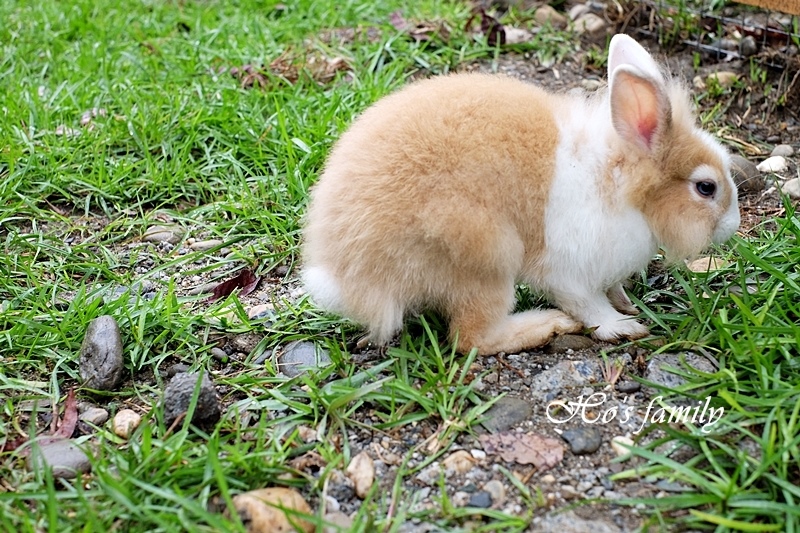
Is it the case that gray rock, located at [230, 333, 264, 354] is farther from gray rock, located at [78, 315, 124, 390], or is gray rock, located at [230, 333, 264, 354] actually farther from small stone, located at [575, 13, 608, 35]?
small stone, located at [575, 13, 608, 35]

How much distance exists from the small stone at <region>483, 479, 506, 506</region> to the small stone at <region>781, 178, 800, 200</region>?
2083mm

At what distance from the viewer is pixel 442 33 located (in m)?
4.99

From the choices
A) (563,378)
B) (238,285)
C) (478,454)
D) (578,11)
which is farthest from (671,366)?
(578,11)

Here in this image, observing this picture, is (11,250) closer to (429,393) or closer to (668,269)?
(429,393)

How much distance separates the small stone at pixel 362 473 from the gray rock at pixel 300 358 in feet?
1.50

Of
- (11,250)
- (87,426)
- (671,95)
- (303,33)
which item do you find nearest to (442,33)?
(303,33)

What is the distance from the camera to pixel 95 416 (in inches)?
106

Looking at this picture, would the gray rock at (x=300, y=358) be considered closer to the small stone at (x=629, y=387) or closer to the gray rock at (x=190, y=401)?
the gray rock at (x=190, y=401)

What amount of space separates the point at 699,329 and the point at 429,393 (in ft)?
2.90

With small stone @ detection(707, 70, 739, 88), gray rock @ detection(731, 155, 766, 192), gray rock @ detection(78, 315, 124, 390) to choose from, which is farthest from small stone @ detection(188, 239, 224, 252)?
small stone @ detection(707, 70, 739, 88)

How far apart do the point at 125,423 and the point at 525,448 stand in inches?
45.8

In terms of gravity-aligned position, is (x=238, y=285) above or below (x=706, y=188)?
below

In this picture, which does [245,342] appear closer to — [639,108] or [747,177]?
[639,108]

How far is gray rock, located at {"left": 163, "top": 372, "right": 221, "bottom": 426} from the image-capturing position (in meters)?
2.55
